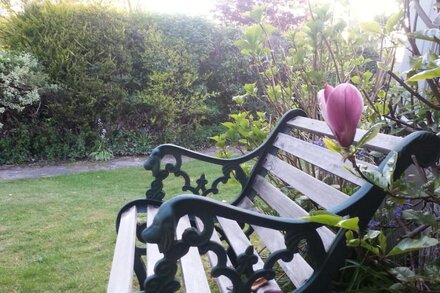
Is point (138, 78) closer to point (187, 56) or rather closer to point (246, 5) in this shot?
point (187, 56)

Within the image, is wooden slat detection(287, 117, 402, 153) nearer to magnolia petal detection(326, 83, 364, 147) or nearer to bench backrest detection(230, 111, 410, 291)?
bench backrest detection(230, 111, 410, 291)

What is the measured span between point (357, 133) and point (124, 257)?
1057 mm

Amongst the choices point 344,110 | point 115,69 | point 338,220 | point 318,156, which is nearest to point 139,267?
point 318,156

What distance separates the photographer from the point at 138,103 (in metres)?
7.74

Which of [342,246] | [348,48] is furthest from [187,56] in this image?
[342,246]

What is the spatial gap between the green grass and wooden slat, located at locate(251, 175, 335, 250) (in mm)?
1286

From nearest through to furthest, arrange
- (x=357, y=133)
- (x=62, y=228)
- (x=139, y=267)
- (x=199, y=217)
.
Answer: (x=199, y=217), (x=357, y=133), (x=139, y=267), (x=62, y=228)

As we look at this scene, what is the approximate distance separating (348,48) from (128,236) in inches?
69.7

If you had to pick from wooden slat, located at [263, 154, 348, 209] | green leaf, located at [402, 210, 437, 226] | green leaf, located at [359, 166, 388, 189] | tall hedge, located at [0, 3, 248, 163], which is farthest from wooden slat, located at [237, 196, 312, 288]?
tall hedge, located at [0, 3, 248, 163]

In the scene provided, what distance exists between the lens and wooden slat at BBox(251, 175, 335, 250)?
1.59 m

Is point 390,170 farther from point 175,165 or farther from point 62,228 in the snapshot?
point 62,228

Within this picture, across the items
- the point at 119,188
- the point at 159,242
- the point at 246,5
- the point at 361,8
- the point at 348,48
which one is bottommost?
the point at 119,188

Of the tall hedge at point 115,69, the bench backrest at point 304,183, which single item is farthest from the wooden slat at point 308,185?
the tall hedge at point 115,69

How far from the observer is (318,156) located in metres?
1.92
